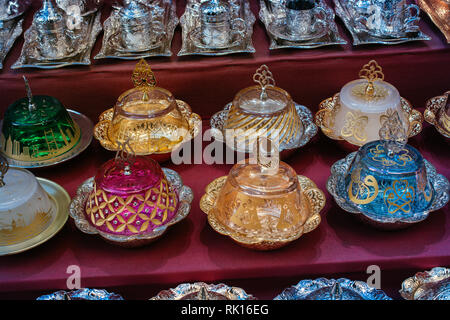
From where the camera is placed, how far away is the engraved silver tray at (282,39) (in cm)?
169

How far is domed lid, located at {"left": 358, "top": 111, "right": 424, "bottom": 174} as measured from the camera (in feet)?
4.09

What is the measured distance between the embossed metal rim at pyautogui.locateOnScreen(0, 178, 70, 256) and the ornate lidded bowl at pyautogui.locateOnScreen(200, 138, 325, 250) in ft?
1.12

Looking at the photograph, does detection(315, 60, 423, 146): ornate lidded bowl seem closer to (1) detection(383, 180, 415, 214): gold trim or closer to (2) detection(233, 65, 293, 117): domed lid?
(2) detection(233, 65, 293, 117): domed lid

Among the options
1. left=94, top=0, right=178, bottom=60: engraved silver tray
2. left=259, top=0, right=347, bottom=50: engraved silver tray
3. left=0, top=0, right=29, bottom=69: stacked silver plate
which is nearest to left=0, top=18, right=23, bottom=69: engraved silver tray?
left=0, top=0, right=29, bottom=69: stacked silver plate

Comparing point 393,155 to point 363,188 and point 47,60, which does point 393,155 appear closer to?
point 363,188

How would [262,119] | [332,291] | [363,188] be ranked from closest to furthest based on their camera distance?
[332,291] → [363,188] → [262,119]

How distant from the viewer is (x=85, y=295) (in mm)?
1208

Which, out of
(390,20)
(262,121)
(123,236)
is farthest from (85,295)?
(390,20)

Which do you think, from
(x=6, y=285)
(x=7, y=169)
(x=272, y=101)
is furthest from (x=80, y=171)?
(x=272, y=101)

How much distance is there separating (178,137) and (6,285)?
57cm

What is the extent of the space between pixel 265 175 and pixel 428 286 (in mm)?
424

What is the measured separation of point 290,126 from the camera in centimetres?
149

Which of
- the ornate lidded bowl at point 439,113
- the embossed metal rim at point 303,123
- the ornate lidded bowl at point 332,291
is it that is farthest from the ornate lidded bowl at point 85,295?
the ornate lidded bowl at point 439,113

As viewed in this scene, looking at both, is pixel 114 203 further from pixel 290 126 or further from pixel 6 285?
pixel 290 126
